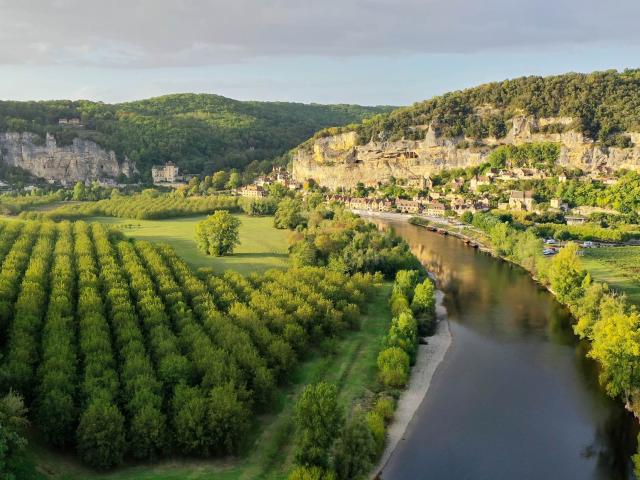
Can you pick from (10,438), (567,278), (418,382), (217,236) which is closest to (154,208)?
(217,236)

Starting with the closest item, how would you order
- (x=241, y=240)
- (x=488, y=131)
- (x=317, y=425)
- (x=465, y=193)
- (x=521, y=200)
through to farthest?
(x=317, y=425) → (x=241, y=240) → (x=521, y=200) → (x=465, y=193) → (x=488, y=131)

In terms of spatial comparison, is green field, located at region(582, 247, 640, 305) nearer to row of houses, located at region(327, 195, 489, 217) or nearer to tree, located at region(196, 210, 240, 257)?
row of houses, located at region(327, 195, 489, 217)

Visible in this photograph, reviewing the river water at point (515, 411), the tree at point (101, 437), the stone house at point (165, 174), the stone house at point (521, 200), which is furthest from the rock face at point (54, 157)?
the tree at point (101, 437)

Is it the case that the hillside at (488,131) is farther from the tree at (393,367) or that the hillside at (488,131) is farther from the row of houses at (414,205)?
the tree at (393,367)

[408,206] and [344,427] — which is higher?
[408,206]

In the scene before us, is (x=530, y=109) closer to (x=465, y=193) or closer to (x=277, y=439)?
(x=465, y=193)

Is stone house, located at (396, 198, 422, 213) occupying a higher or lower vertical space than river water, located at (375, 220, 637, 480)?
higher

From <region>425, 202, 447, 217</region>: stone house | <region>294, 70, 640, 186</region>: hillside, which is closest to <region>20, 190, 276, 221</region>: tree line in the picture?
<region>425, 202, 447, 217</region>: stone house
